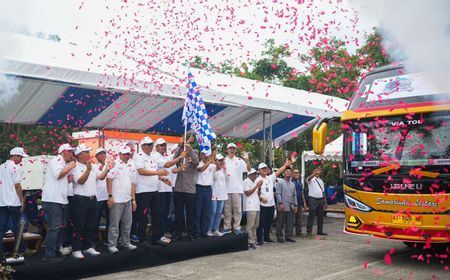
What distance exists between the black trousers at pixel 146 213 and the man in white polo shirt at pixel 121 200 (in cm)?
18

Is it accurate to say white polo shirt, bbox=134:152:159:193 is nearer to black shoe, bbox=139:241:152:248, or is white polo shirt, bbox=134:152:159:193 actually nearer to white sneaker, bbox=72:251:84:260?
black shoe, bbox=139:241:152:248

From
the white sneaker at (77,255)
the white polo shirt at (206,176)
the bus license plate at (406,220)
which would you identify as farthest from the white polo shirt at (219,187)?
the bus license plate at (406,220)

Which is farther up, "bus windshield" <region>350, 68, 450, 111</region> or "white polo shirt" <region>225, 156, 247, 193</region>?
"bus windshield" <region>350, 68, 450, 111</region>

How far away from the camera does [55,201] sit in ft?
21.7

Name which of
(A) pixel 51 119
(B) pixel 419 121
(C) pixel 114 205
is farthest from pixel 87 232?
(B) pixel 419 121

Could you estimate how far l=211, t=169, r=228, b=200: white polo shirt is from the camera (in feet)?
30.3

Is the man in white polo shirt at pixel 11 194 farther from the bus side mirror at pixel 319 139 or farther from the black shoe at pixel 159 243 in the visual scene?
the bus side mirror at pixel 319 139

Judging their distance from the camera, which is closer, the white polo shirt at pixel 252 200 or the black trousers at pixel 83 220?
the black trousers at pixel 83 220

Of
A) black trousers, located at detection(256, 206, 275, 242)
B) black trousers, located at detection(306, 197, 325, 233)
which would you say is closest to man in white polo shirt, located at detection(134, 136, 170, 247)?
black trousers, located at detection(256, 206, 275, 242)

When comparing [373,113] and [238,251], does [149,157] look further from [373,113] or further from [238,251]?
[373,113]

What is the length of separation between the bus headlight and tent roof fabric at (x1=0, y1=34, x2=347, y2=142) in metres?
3.54

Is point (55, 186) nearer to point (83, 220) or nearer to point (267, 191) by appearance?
point (83, 220)

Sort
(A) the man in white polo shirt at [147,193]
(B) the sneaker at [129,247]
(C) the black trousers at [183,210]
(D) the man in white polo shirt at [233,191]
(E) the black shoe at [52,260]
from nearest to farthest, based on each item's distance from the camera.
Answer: (E) the black shoe at [52,260], (B) the sneaker at [129,247], (A) the man in white polo shirt at [147,193], (C) the black trousers at [183,210], (D) the man in white polo shirt at [233,191]

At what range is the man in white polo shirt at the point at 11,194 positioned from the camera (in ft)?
22.4
